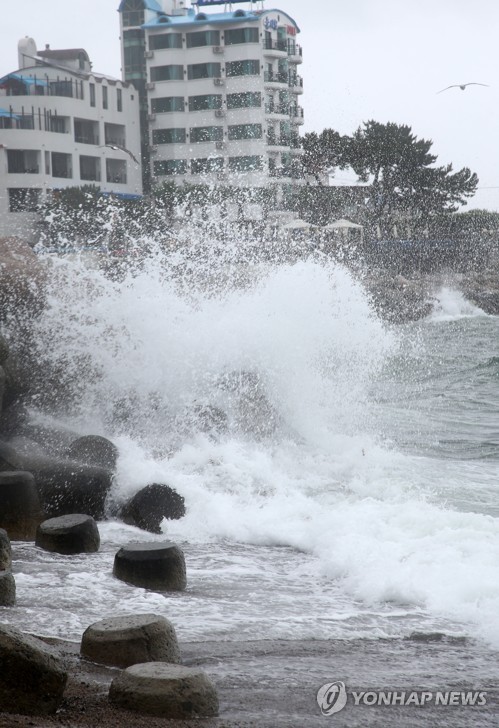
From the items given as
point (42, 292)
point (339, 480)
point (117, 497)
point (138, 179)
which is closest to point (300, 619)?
point (117, 497)

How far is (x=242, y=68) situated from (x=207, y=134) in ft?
12.6

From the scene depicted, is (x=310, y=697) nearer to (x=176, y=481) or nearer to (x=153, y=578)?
(x=153, y=578)

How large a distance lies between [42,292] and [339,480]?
3.88 m

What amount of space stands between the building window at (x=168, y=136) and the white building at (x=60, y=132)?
94 cm

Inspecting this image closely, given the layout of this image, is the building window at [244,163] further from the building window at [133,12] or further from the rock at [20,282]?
the rock at [20,282]

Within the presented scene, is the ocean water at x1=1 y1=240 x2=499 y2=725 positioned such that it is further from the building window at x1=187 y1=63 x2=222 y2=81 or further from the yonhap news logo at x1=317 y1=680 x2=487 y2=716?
the building window at x1=187 y1=63 x2=222 y2=81

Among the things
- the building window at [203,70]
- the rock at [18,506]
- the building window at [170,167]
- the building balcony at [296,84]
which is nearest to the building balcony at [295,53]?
the building balcony at [296,84]

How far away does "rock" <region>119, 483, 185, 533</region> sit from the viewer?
801 cm

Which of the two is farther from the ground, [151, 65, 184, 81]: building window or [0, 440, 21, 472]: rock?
[151, 65, 184, 81]: building window

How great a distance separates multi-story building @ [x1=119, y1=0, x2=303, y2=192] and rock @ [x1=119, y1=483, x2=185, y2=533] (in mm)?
45918

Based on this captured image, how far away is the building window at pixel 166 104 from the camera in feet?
179

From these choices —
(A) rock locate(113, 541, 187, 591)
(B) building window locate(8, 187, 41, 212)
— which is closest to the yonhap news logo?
(A) rock locate(113, 541, 187, 591)

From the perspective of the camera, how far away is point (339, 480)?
9805mm

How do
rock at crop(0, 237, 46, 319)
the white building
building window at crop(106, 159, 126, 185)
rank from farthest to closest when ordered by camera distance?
building window at crop(106, 159, 126, 185) < the white building < rock at crop(0, 237, 46, 319)
